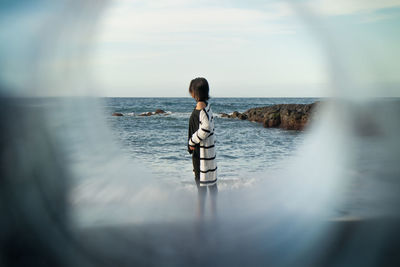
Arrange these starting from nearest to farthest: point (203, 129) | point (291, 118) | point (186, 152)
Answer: point (203, 129) < point (186, 152) < point (291, 118)

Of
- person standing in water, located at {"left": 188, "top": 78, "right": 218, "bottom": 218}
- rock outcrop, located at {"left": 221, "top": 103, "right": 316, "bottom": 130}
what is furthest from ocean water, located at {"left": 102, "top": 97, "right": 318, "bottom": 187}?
rock outcrop, located at {"left": 221, "top": 103, "right": 316, "bottom": 130}

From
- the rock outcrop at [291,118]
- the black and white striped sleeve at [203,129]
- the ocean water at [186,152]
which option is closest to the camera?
the black and white striped sleeve at [203,129]

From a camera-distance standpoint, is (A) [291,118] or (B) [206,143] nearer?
(B) [206,143]

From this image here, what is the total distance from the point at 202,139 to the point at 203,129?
0.09m

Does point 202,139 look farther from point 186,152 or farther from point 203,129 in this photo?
point 186,152

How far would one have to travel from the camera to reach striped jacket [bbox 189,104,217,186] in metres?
3.21

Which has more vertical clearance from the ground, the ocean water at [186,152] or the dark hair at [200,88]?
the dark hair at [200,88]

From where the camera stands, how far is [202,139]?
3219mm

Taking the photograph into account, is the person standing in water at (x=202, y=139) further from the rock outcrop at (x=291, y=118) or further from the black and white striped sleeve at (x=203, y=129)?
the rock outcrop at (x=291, y=118)

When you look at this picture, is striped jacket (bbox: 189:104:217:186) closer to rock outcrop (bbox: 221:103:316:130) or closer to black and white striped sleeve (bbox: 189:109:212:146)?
black and white striped sleeve (bbox: 189:109:212:146)

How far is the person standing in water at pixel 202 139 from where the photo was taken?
3221mm

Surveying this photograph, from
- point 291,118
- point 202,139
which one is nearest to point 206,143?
point 202,139

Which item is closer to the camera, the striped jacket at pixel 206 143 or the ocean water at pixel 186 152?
the striped jacket at pixel 206 143

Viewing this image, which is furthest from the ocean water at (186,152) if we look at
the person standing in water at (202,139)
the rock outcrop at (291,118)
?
the rock outcrop at (291,118)
